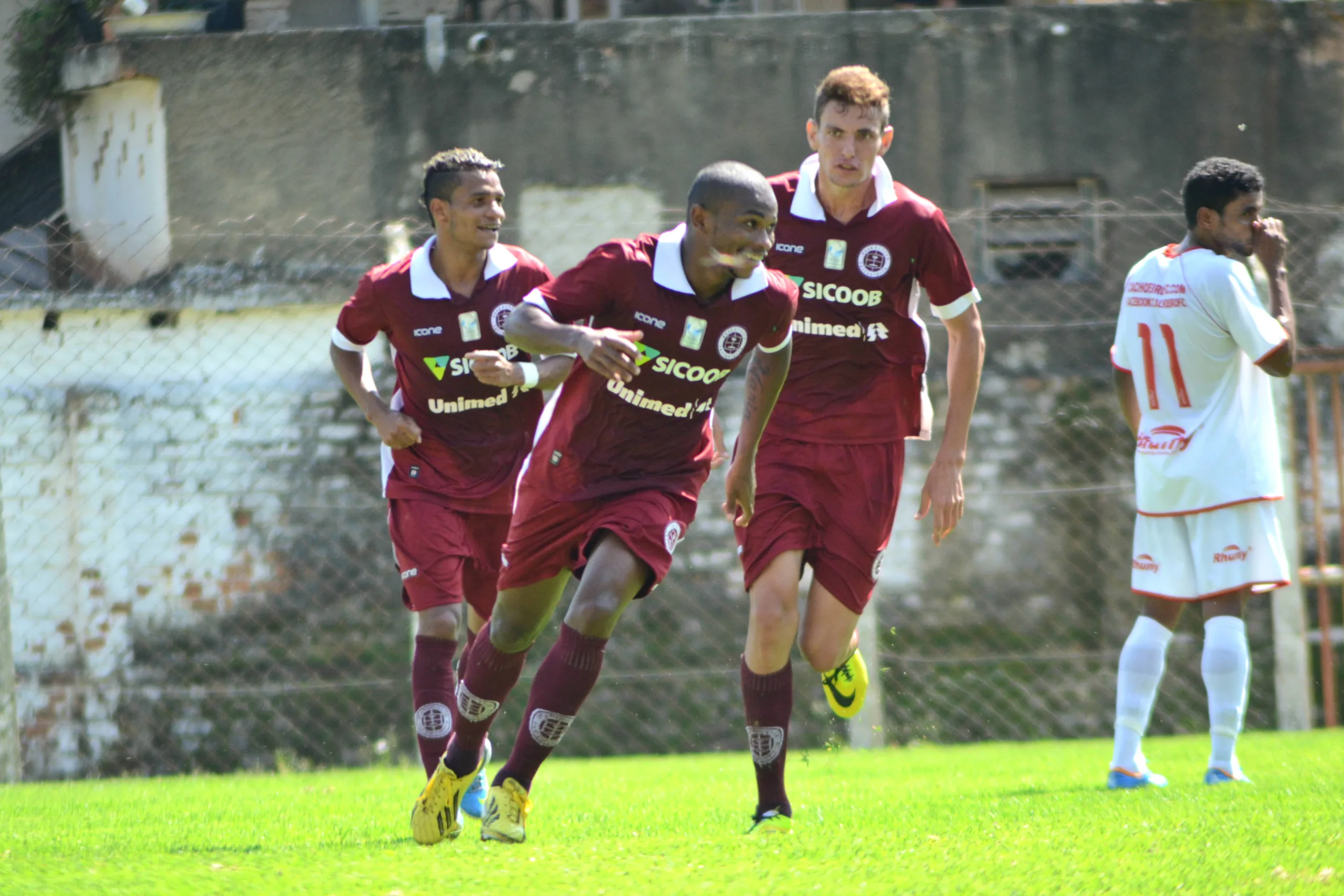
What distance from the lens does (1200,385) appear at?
6.50 meters

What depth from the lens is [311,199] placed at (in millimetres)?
12430

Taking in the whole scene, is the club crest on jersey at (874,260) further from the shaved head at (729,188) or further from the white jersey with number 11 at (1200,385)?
the white jersey with number 11 at (1200,385)

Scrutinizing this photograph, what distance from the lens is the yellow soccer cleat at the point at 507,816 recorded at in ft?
15.5

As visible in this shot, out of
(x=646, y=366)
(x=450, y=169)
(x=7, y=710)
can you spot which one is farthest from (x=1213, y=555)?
(x=7, y=710)

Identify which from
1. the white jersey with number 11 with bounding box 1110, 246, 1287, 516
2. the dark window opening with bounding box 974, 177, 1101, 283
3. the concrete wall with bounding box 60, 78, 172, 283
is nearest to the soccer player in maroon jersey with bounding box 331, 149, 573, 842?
the white jersey with number 11 with bounding box 1110, 246, 1287, 516

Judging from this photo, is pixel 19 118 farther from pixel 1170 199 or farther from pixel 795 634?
pixel 795 634

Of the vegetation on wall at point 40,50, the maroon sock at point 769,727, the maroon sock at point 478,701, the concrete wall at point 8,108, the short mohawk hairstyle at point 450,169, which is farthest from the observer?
A: the concrete wall at point 8,108

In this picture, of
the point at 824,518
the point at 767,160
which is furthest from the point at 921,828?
the point at 767,160

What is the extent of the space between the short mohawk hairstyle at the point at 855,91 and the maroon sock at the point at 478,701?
2166 millimetres

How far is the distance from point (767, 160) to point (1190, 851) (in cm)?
932

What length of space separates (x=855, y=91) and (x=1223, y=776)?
3094 millimetres

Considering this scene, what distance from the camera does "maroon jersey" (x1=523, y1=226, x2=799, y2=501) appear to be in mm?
4848

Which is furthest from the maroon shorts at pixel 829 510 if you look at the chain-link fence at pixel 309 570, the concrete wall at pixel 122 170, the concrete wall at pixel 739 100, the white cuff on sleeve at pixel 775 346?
the concrete wall at pixel 122 170

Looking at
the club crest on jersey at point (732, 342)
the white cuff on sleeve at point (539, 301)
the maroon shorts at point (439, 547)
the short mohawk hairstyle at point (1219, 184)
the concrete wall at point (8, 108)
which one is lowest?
the maroon shorts at point (439, 547)
